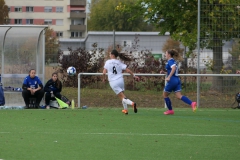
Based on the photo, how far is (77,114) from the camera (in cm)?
1778

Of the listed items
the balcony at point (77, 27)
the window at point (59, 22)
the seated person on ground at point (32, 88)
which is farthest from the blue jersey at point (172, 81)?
the balcony at point (77, 27)

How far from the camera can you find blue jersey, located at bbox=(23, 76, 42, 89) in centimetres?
2023

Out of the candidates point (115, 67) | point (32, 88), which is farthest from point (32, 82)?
point (115, 67)

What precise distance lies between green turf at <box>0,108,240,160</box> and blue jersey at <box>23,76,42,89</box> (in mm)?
2430

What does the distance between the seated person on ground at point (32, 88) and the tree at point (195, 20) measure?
5.94 m

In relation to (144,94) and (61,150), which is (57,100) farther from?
(61,150)

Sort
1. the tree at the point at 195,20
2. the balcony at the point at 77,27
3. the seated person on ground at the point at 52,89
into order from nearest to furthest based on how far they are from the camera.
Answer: the seated person on ground at the point at 52,89 < the tree at the point at 195,20 < the balcony at the point at 77,27

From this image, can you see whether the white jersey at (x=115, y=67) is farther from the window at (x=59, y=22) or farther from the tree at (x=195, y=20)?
the window at (x=59, y=22)

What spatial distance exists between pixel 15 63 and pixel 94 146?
11.4 meters

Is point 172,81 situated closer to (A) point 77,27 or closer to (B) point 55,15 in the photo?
(B) point 55,15

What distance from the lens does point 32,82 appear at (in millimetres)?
20281

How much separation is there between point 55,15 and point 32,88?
273 feet

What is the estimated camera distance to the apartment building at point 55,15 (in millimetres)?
96500

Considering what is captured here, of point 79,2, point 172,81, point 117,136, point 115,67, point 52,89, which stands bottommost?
point 117,136
